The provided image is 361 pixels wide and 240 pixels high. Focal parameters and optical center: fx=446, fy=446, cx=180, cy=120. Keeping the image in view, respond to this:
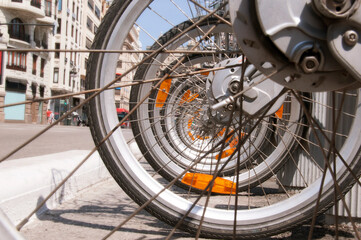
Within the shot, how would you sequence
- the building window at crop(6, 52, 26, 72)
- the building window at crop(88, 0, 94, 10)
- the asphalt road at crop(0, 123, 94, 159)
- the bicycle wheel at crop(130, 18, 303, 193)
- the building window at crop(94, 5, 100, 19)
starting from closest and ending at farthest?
the bicycle wheel at crop(130, 18, 303, 193), the asphalt road at crop(0, 123, 94, 159), the building window at crop(6, 52, 26, 72), the building window at crop(88, 0, 94, 10), the building window at crop(94, 5, 100, 19)

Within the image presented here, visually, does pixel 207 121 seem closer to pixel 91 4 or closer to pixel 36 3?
pixel 36 3

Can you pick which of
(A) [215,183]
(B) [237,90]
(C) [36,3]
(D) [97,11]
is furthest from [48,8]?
(B) [237,90]

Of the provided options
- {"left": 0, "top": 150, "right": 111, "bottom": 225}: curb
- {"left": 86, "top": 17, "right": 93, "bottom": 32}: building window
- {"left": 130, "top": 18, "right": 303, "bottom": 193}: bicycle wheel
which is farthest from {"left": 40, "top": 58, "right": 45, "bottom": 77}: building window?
{"left": 0, "top": 150, "right": 111, "bottom": 225}: curb

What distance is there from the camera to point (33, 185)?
8.38 feet

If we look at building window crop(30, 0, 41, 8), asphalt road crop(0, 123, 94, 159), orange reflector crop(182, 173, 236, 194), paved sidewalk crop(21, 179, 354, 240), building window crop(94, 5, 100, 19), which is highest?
building window crop(94, 5, 100, 19)

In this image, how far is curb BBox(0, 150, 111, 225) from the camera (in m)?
2.28

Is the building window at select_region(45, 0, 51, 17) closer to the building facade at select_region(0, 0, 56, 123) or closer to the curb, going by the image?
the building facade at select_region(0, 0, 56, 123)

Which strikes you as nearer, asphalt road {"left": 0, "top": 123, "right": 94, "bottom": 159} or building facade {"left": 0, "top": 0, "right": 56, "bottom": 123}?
asphalt road {"left": 0, "top": 123, "right": 94, "bottom": 159}

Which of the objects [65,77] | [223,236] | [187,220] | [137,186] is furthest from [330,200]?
[65,77]

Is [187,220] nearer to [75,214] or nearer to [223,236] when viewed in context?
[223,236]

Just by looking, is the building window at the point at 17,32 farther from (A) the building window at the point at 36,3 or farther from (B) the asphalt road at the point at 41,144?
(B) the asphalt road at the point at 41,144

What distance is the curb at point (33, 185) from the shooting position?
228cm

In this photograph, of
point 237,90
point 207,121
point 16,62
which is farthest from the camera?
point 16,62

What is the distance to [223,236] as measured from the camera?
201 cm
